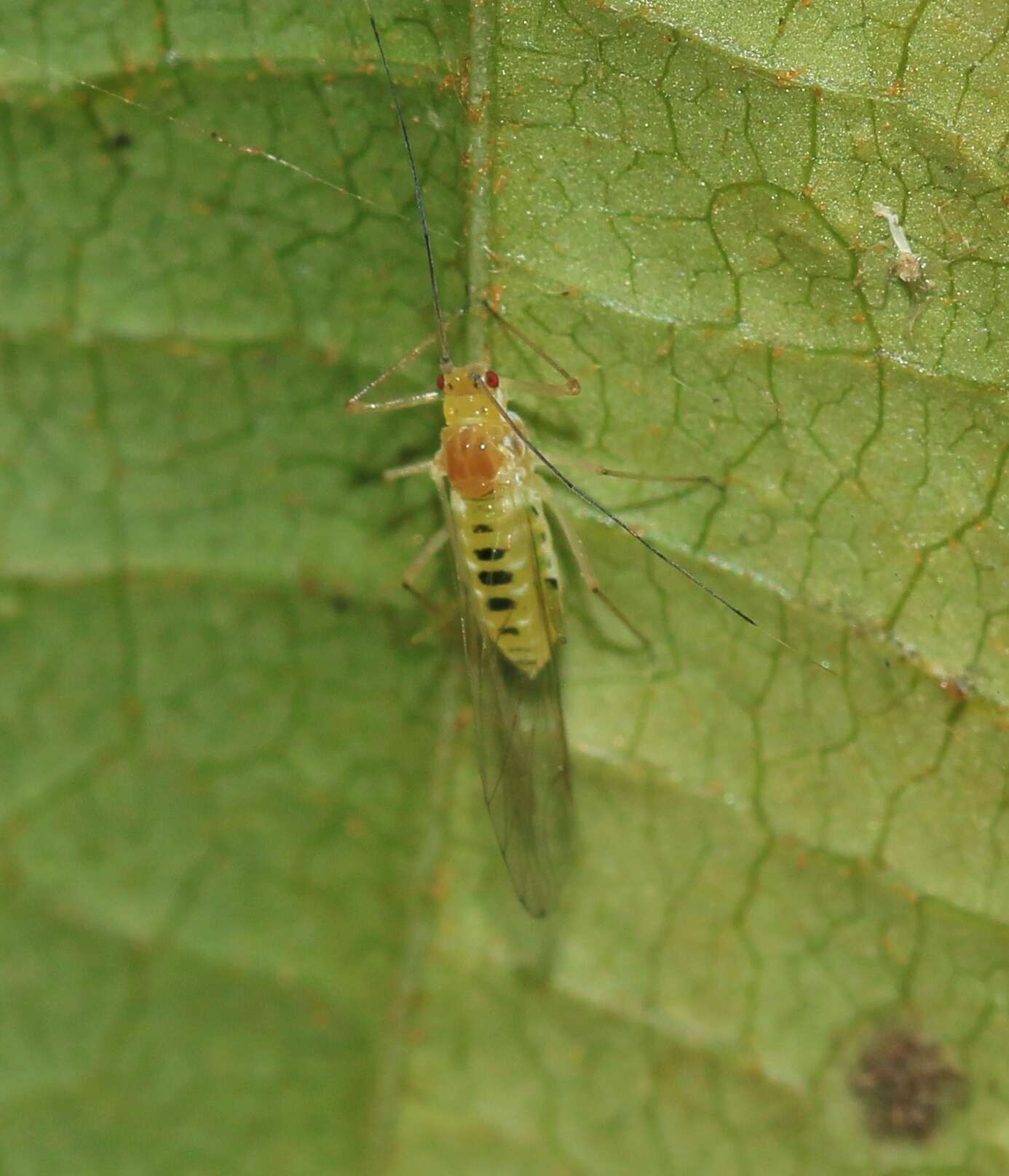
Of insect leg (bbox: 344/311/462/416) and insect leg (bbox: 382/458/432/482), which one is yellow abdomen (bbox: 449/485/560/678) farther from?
insect leg (bbox: 344/311/462/416)

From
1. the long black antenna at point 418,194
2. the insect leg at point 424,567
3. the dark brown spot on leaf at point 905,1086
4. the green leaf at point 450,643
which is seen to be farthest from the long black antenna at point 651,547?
the dark brown spot on leaf at point 905,1086

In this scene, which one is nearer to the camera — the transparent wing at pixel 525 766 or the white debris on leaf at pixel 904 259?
the white debris on leaf at pixel 904 259

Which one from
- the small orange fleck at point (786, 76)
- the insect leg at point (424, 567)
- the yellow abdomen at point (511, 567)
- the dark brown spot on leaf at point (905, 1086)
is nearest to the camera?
the small orange fleck at point (786, 76)

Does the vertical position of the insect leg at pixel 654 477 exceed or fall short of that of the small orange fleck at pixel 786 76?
it falls short

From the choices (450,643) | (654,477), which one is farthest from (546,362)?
(450,643)

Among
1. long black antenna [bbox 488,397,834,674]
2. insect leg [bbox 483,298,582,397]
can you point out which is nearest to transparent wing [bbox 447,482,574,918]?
long black antenna [bbox 488,397,834,674]

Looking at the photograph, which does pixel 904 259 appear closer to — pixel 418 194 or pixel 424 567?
pixel 418 194

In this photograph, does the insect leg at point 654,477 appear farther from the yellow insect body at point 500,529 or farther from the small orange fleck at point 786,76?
the small orange fleck at point 786,76
